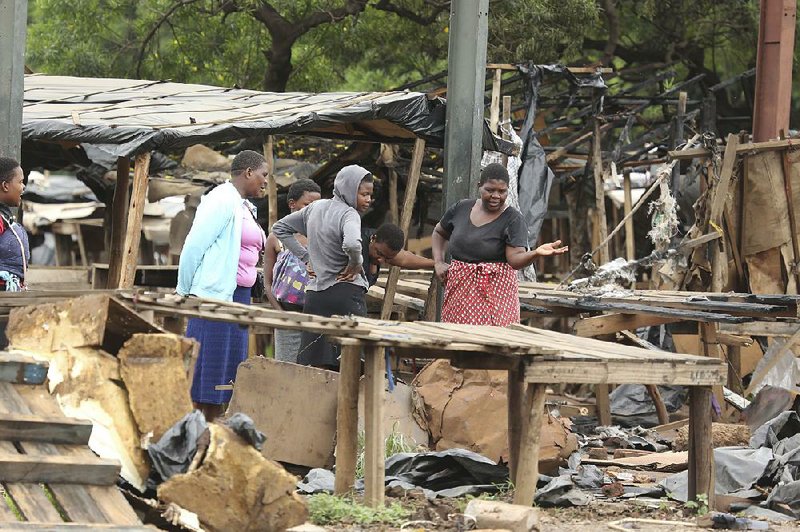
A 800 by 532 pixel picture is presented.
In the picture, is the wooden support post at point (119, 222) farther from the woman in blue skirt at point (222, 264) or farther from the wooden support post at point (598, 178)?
the wooden support post at point (598, 178)

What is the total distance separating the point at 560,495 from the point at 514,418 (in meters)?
0.56

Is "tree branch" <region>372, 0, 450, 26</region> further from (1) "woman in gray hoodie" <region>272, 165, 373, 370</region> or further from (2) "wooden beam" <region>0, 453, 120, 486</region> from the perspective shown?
(2) "wooden beam" <region>0, 453, 120, 486</region>

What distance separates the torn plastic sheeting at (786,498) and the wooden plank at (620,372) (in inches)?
33.7

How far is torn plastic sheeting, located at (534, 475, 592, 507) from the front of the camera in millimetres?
7117

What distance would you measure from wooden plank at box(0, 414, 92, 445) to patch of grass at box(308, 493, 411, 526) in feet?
3.91

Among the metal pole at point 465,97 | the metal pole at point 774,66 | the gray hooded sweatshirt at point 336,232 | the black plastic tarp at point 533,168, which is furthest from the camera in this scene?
the metal pole at point 774,66

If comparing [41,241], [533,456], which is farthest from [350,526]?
[41,241]

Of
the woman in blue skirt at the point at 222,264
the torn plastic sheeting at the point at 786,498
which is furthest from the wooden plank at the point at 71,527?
the torn plastic sheeting at the point at 786,498

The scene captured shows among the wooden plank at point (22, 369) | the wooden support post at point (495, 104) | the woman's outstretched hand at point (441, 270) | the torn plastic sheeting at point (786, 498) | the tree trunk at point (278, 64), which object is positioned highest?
the tree trunk at point (278, 64)

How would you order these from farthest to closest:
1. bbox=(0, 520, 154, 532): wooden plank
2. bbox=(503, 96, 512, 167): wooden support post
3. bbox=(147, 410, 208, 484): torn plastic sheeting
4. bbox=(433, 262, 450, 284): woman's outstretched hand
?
bbox=(503, 96, 512, 167): wooden support post < bbox=(433, 262, 450, 284): woman's outstretched hand < bbox=(147, 410, 208, 484): torn plastic sheeting < bbox=(0, 520, 154, 532): wooden plank

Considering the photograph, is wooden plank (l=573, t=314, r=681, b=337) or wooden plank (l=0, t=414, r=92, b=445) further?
wooden plank (l=573, t=314, r=681, b=337)

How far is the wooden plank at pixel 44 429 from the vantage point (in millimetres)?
5422

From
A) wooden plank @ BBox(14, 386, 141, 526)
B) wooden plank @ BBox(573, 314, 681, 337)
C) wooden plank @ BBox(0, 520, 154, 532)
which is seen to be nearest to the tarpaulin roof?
wooden plank @ BBox(573, 314, 681, 337)

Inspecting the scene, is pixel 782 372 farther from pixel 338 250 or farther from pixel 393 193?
pixel 393 193
